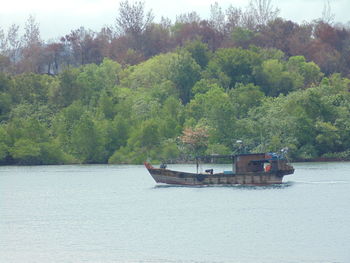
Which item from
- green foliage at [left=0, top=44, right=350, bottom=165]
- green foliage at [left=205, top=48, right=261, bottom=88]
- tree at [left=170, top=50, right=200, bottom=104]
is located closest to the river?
Answer: green foliage at [left=0, top=44, right=350, bottom=165]

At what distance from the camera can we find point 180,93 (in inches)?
5290

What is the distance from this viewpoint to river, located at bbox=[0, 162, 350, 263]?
4478cm

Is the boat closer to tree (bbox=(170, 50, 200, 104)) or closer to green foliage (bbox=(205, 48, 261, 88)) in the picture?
green foliage (bbox=(205, 48, 261, 88))

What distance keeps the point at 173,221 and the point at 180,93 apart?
7823 centimetres

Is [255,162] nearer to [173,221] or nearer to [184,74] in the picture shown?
[173,221]

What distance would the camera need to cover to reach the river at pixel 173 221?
44781 millimetres

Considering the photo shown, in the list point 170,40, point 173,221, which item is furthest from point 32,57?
point 173,221

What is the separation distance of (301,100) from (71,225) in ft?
209

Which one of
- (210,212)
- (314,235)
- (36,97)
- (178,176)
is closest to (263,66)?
(36,97)

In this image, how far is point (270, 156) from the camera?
75000 mm

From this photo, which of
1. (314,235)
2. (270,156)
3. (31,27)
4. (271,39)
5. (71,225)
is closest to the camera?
(314,235)

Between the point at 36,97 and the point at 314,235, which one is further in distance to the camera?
the point at 36,97

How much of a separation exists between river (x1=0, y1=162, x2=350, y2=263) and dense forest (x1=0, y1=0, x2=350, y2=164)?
80.8ft

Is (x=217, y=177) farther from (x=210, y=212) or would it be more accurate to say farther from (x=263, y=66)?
(x=263, y=66)
